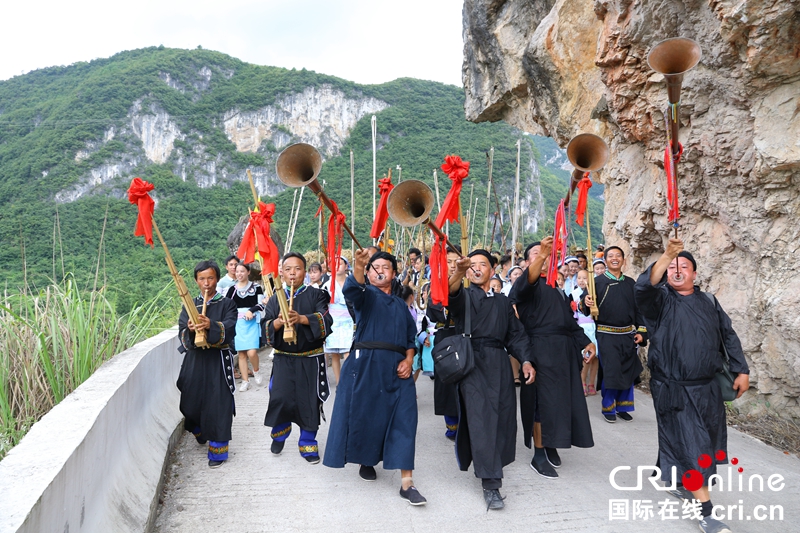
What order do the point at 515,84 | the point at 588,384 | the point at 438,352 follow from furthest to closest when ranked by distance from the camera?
the point at 515,84, the point at 588,384, the point at 438,352

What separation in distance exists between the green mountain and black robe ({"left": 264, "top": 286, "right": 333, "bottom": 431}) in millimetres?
22488

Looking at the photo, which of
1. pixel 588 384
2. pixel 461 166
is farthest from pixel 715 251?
pixel 461 166

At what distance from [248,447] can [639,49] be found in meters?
5.94

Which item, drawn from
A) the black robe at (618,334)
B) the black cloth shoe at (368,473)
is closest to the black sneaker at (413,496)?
the black cloth shoe at (368,473)

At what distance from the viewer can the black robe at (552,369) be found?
4.03 meters

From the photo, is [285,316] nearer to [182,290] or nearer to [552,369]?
[182,290]

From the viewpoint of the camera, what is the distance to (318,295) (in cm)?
473

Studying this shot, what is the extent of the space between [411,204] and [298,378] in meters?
1.86

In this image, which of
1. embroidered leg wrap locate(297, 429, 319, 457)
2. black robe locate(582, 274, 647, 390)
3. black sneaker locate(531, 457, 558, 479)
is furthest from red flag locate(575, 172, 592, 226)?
embroidered leg wrap locate(297, 429, 319, 457)

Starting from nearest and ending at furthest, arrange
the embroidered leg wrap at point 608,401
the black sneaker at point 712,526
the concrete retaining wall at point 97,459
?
1. the concrete retaining wall at point 97,459
2. the black sneaker at point 712,526
3. the embroidered leg wrap at point 608,401

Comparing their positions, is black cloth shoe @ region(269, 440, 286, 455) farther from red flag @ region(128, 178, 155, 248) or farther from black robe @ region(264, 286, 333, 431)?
red flag @ region(128, 178, 155, 248)

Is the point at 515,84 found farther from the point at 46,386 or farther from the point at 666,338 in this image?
the point at 46,386

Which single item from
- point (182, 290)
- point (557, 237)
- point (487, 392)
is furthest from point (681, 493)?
point (182, 290)

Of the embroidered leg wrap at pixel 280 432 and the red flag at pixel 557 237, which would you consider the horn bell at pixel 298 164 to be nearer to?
the red flag at pixel 557 237
